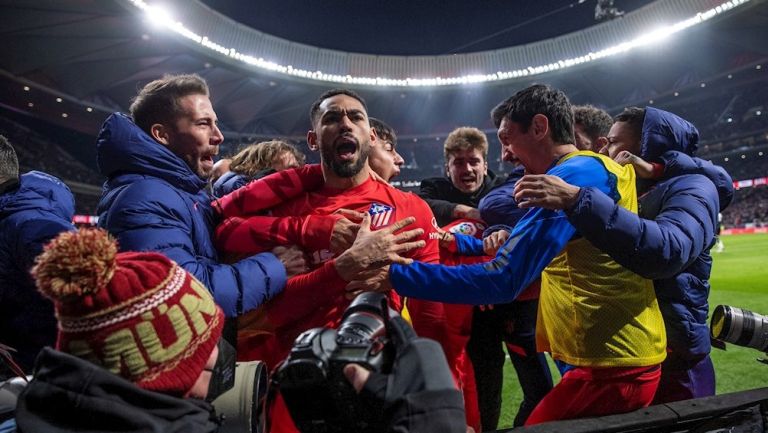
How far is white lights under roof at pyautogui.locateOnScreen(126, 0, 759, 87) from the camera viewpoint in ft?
50.7

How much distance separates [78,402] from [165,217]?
920 mm

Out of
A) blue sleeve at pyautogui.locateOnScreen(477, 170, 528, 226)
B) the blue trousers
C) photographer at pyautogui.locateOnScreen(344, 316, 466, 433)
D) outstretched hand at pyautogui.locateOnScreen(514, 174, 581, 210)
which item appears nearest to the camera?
→ photographer at pyautogui.locateOnScreen(344, 316, 466, 433)

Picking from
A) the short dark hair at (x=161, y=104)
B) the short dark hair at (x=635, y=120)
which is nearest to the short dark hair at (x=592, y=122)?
the short dark hair at (x=635, y=120)

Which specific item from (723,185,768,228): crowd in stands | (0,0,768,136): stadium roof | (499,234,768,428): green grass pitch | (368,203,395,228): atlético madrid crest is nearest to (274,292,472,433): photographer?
(368,203,395,228): atlético madrid crest

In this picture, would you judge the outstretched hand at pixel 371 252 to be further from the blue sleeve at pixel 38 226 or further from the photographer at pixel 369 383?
the blue sleeve at pixel 38 226

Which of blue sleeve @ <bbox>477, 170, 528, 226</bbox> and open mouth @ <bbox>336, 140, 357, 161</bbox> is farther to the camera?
blue sleeve @ <bbox>477, 170, 528, 226</bbox>

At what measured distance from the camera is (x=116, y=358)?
95cm

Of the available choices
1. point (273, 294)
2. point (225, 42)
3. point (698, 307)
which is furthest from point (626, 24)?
point (273, 294)

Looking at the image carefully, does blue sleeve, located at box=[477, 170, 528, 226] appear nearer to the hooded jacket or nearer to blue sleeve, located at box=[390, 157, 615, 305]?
blue sleeve, located at box=[390, 157, 615, 305]

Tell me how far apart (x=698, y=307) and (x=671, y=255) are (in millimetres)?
927

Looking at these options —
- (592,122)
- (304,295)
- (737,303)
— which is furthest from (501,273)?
(737,303)

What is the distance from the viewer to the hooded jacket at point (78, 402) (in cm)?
89

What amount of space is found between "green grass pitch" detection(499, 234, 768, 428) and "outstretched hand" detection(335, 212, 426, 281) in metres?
2.52

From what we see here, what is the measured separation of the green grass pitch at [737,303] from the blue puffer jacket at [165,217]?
2.76 m
